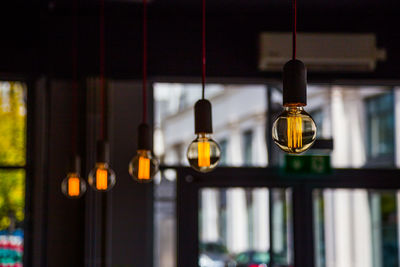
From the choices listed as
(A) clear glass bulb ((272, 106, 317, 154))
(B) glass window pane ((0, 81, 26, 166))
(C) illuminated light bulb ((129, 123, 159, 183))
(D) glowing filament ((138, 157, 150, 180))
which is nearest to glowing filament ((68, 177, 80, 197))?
(C) illuminated light bulb ((129, 123, 159, 183))

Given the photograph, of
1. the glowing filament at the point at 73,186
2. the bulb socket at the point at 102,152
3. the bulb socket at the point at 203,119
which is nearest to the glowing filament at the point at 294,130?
the bulb socket at the point at 203,119

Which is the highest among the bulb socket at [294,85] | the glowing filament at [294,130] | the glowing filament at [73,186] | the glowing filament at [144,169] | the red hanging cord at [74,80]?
the red hanging cord at [74,80]

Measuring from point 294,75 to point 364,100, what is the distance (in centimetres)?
422

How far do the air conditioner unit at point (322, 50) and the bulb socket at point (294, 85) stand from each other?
11.8ft

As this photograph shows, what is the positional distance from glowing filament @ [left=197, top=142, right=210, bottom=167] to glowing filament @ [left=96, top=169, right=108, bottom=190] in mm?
1078

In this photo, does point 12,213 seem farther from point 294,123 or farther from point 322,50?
point 294,123

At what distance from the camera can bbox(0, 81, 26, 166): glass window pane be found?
254 inches

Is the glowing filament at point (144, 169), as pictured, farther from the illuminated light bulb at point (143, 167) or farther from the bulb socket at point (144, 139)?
the bulb socket at point (144, 139)

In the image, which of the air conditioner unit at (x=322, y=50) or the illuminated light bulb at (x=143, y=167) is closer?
the illuminated light bulb at (x=143, y=167)

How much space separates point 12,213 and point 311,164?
2489 mm

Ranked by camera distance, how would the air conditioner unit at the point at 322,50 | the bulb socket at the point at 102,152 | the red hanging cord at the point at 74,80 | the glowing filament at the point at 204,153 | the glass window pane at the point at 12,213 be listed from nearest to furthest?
the glowing filament at the point at 204,153 < the bulb socket at the point at 102,152 < the red hanging cord at the point at 74,80 < the air conditioner unit at the point at 322,50 < the glass window pane at the point at 12,213

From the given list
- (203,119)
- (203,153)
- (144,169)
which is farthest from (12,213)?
(203,153)

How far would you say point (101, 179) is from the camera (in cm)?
425

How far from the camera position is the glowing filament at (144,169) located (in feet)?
12.2
